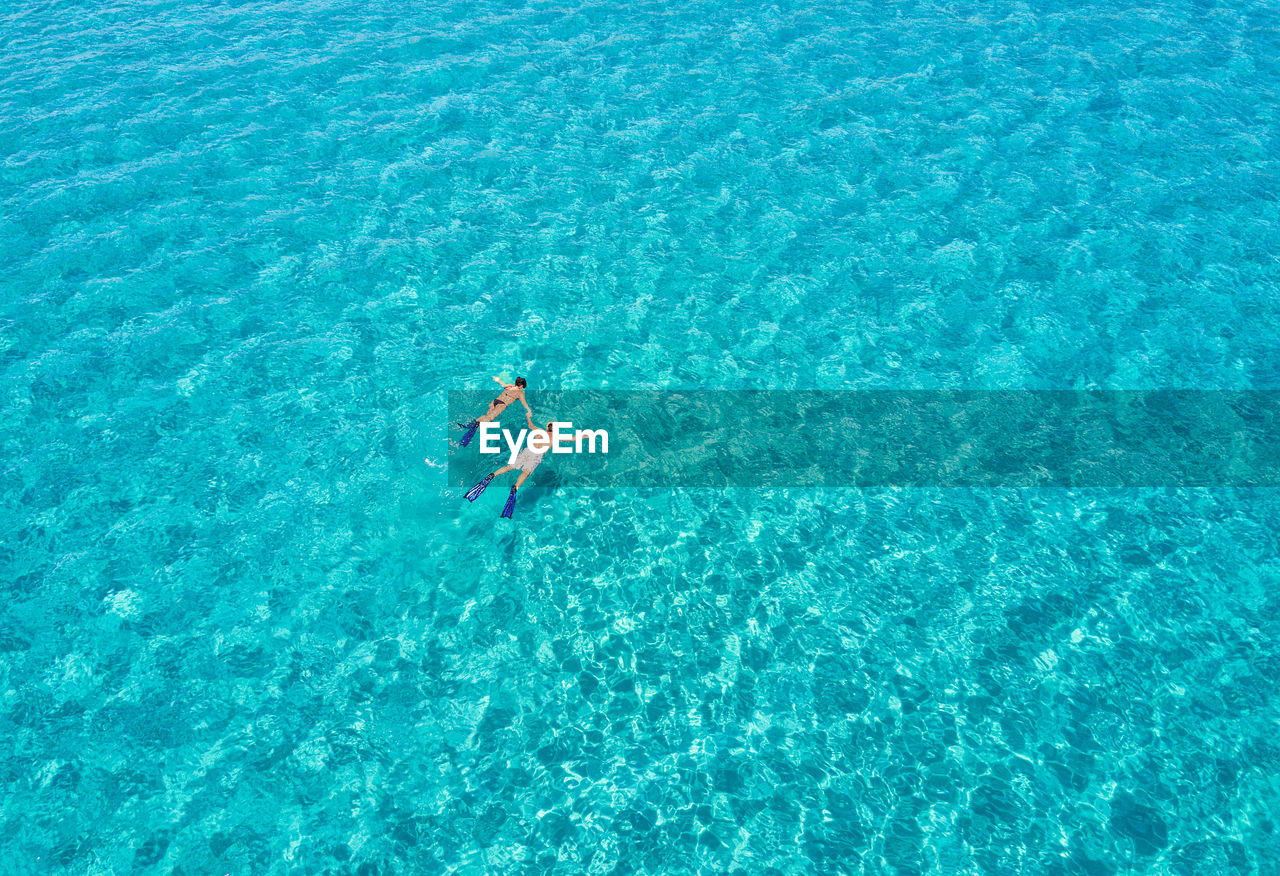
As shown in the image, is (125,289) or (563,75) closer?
(125,289)

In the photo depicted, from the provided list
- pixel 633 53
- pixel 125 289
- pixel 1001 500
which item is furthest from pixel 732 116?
pixel 125 289

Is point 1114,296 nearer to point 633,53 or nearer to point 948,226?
point 948,226

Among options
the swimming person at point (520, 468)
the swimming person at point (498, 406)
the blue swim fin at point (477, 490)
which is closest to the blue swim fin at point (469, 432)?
the swimming person at point (498, 406)

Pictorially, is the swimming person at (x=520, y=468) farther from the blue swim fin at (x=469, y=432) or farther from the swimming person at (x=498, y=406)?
the blue swim fin at (x=469, y=432)

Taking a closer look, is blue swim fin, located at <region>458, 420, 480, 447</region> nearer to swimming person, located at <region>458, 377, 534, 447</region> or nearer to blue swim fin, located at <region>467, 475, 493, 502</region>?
swimming person, located at <region>458, 377, 534, 447</region>
